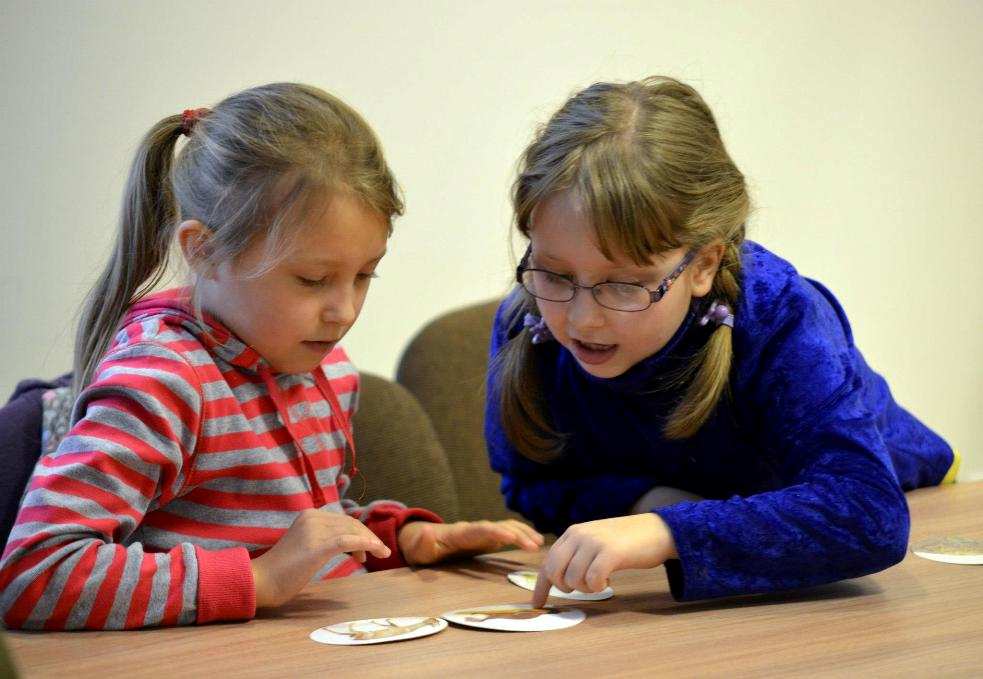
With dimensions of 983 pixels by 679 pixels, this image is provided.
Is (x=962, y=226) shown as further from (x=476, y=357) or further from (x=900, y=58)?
(x=476, y=357)

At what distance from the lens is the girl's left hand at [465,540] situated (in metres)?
1.35

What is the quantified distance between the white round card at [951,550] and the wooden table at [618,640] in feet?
0.10

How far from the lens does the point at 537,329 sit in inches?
59.1

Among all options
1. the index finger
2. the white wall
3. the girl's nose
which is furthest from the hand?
the white wall

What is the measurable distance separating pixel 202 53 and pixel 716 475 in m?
1.35

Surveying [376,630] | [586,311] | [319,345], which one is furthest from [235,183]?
[376,630]

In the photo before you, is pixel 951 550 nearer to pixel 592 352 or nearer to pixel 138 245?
pixel 592 352

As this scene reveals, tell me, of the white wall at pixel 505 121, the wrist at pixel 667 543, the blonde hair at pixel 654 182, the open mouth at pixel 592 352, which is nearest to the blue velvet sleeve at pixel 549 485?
the blonde hair at pixel 654 182

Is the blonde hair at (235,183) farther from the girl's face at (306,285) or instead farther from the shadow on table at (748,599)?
the shadow on table at (748,599)

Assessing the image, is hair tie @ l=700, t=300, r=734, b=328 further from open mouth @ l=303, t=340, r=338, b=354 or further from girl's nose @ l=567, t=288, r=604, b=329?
open mouth @ l=303, t=340, r=338, b=354

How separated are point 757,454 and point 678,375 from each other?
0.16 metres

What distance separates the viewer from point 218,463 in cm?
128

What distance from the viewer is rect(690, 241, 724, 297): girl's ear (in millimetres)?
1330

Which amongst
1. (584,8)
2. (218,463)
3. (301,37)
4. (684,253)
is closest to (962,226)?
(584,8)
